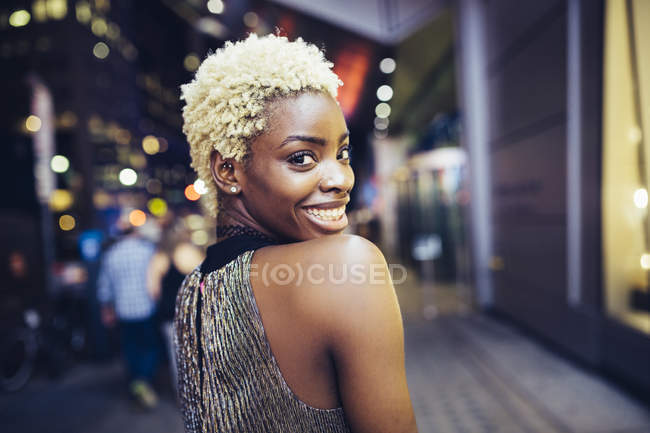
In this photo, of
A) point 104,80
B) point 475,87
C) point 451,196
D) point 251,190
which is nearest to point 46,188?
point 251,190

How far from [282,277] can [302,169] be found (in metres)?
0.24

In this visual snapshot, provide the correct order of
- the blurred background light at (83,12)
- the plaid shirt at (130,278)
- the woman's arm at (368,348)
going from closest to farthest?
the woman's arm at (368,348) → the plaid shirt at (130,278) → the blurred background light at (83,12)

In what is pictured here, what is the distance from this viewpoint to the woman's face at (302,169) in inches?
32.4

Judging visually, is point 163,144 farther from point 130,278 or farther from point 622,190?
point 622,190

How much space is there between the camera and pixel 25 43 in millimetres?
27234

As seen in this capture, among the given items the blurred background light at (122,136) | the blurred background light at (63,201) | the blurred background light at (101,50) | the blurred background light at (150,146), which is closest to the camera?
the blurred background light at (101,50)

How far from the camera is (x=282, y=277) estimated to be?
0.75m

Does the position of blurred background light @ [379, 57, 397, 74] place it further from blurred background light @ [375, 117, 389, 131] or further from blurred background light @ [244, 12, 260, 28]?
blurred background light @ [375, 117, 389, 131]

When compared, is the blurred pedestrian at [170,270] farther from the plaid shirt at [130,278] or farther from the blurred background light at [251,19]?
→ the blurred background light at [251,19]

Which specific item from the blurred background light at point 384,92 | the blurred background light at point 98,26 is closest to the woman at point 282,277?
the blurred background light at point 384,92

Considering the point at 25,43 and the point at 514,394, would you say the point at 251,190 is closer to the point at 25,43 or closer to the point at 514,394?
the point at 514,394

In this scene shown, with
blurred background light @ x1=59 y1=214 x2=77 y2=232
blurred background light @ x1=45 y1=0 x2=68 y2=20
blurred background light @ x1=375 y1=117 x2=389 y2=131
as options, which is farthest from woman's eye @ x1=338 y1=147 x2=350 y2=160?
blurred background light @ x1=59 y1=214 x2=77 y2=232

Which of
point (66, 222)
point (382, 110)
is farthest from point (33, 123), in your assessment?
point (66, 222)

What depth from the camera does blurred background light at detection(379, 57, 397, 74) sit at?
9.00m
